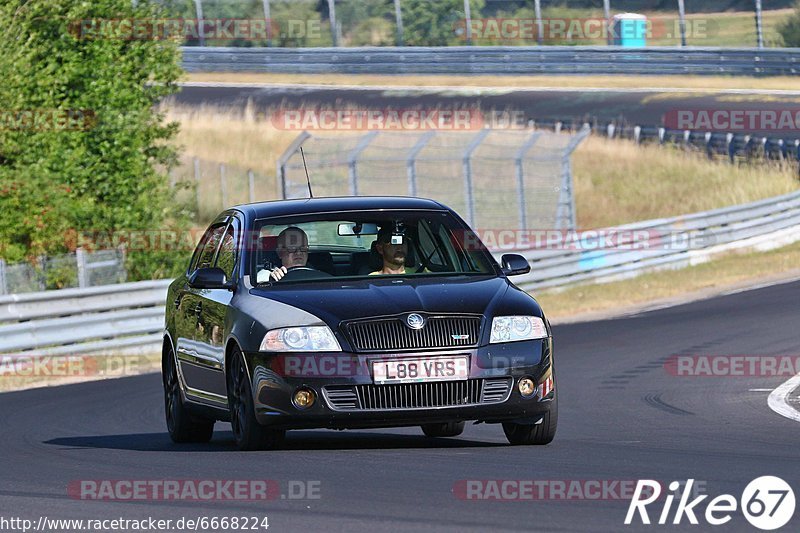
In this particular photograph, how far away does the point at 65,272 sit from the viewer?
23.4m

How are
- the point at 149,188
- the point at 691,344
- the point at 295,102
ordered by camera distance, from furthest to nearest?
the point at 295,102, the point at 149,188, the point at 691,344

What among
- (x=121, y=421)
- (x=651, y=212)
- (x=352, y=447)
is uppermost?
(x=352, y=447)

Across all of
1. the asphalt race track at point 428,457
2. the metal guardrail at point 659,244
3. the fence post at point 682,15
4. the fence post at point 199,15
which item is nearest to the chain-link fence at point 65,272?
the asphalt race track at point 428,457

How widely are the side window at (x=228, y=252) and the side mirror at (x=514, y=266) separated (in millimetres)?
1730

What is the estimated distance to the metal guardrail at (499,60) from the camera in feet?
161

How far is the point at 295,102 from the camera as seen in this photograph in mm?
49844

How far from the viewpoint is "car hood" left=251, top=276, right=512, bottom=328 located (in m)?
9.22

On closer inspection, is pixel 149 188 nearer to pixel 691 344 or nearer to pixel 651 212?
pixel 691 344

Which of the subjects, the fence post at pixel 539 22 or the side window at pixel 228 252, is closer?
the side window at pixel 228 252

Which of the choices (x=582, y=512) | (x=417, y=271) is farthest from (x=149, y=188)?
(x=582, y=512)

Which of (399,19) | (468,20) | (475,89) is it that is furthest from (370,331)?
(399,19)

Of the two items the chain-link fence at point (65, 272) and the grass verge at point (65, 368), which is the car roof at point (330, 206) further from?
the chain-link fence at point (65, 272)

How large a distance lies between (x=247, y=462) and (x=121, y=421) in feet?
15.8

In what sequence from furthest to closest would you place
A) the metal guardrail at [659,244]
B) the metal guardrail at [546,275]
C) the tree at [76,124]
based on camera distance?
the metal guardrail at [659,244]
the tree at [76,124]
the metal guardrail at [546,275]
